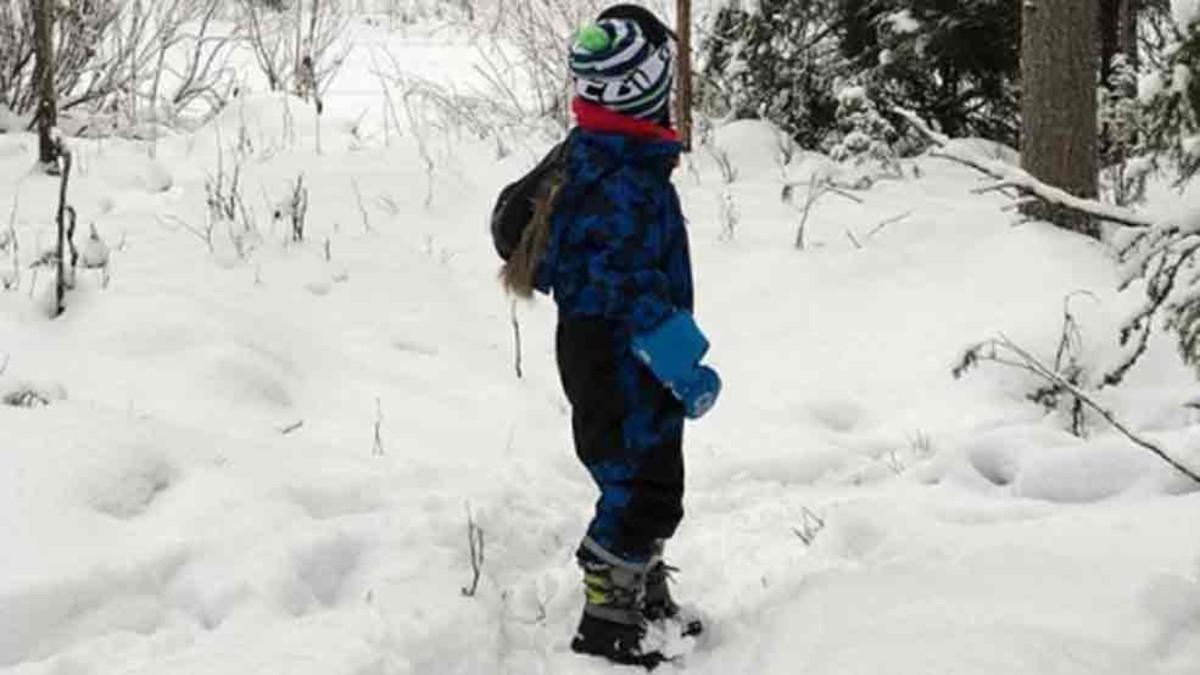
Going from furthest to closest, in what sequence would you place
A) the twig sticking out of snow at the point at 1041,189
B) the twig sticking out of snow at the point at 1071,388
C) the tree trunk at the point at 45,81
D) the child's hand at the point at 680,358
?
the tree trunk at the point at 45,81
the child's hand at the point at 680,358
the twig sticking out of snow at the point at 1071,388
the twig sticking out of snow at the point at 1041,189

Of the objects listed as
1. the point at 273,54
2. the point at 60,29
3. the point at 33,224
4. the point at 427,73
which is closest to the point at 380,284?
the point at 33,224

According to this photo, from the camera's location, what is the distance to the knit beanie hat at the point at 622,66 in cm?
269

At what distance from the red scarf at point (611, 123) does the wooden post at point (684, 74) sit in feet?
12.2

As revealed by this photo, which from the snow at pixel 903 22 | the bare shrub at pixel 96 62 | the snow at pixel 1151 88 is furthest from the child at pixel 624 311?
the bare shrub at pixel 96 62

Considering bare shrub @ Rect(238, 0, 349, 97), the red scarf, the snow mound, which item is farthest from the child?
bare shrub @ Rect(238, 0, 349, 97)

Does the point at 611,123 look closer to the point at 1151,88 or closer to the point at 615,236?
the point at 615,236

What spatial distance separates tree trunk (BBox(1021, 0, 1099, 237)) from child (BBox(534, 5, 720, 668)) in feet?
8.73

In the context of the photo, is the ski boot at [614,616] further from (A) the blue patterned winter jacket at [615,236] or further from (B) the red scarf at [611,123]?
(B) the red scarf at [611,123]

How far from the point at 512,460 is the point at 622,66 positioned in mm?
1378

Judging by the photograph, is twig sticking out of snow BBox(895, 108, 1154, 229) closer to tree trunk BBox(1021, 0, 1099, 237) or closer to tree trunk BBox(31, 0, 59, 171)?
tree trunk BBox(1021, 0, 1099, 237)

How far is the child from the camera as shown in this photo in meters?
2.66

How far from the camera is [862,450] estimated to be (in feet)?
12.6

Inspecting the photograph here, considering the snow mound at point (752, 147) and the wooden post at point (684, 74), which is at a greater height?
the wooden post at point (684, 74)

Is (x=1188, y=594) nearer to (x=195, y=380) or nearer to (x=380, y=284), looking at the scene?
(x=195, y=380)
